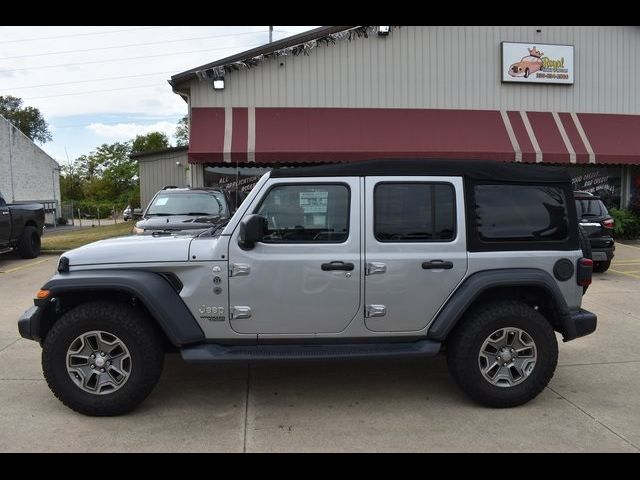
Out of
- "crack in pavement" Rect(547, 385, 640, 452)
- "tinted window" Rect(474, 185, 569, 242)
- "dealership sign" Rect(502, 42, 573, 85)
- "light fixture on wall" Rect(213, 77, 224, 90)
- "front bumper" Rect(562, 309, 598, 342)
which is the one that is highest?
"dealership sign" Rect(502, 42, 573, 85)

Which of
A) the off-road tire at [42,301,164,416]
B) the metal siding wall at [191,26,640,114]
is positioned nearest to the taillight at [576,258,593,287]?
the off-road tire at [42,301,164,416]

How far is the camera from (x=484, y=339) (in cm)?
398

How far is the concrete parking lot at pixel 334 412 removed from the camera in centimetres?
351

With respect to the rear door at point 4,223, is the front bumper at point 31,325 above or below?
below

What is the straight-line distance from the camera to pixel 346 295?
3.94 metres

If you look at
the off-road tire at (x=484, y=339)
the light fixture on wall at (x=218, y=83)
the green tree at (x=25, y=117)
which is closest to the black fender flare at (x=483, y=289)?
the off-road tire at (x=484, y=339)

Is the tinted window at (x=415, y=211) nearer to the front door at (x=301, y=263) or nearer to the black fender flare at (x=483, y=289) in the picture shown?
the front door at (x=301, y=263)

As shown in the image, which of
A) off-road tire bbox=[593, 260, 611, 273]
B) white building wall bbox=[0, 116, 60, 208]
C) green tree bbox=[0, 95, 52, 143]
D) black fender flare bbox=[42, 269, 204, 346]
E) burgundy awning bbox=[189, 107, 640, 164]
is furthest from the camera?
green tree bbox=[0, 95, 52, 143]

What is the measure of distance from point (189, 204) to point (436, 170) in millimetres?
6763

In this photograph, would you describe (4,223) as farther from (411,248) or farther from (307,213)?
(411,248)

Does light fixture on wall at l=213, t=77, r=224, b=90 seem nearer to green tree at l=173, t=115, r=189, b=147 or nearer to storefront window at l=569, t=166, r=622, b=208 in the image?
storefront window at l=569, t=166, r=622, b=208

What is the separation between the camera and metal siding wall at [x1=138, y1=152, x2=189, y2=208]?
2378 cm

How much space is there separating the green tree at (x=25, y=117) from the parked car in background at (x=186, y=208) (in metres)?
67.1

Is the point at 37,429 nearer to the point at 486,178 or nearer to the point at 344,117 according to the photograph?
the point at 486,178
